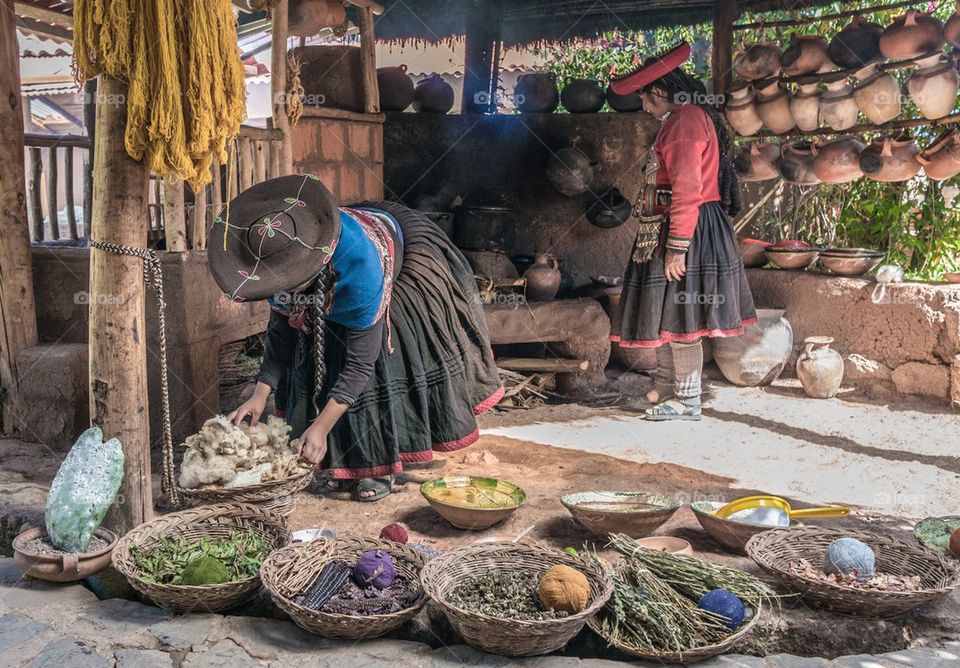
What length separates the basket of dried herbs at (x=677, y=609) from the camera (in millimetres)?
2738

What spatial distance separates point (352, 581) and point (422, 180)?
5024 mm

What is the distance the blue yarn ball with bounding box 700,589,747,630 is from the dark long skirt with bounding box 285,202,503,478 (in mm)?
1491

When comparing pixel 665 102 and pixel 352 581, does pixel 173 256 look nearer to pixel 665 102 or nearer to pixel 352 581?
pixel 352 581

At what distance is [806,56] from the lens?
6.21 meters

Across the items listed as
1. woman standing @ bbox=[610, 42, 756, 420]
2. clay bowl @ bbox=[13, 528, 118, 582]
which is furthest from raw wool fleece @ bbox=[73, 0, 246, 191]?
woman standing @ bbox=[610, 42, 756, 420]

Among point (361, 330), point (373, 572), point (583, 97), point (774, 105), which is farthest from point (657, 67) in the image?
point (373, 572)

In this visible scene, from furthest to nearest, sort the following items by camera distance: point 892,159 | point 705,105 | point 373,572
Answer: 1. point 892,159
2. point 705,105
3. point 373,572

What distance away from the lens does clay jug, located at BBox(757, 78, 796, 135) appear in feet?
21.1

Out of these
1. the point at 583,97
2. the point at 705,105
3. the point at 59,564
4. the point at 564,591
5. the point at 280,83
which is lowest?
the point at 59,564

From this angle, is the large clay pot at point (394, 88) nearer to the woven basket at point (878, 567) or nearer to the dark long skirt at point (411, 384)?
the dark long skirt at point (411, 384)

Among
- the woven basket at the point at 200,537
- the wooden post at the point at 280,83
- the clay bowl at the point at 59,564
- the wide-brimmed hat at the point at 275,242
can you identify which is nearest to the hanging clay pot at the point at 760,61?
the wooden post at the point at 280,83

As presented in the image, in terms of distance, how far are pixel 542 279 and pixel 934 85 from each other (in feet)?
9.07

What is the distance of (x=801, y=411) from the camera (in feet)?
19.5

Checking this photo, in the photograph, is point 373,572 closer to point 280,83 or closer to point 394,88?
point 280,83
